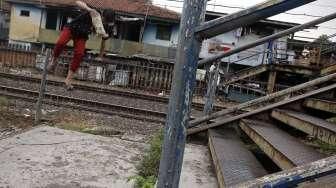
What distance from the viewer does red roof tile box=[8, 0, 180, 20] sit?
34188 mm

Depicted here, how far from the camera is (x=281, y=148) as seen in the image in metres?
3.14

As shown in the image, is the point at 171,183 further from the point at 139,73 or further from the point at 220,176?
the point at 139,73

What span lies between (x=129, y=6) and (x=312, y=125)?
109 feet

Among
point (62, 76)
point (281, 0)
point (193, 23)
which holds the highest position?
point (281, 0)

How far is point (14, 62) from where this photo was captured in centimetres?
2448

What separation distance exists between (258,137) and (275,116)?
102 centimetres

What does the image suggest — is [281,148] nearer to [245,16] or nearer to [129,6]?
[245,16]

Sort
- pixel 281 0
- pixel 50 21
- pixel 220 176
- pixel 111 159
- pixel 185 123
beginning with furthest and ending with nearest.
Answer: pixel 50 21, pixel 111 159, pixel 220 176, pixel 185 123, pixel 281 0

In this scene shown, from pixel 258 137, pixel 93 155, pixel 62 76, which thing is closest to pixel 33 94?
pixel 93 155

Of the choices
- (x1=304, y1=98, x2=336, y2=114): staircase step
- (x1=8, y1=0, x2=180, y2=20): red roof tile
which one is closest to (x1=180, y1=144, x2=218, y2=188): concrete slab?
(x1=304, y1=98, x2=336, y2=114): staircase step

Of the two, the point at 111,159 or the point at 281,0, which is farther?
the point at 111,159

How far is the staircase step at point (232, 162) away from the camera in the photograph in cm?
280

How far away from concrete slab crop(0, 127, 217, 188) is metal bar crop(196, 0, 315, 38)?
1963mm

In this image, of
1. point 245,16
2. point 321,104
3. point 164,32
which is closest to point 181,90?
point 245,16
